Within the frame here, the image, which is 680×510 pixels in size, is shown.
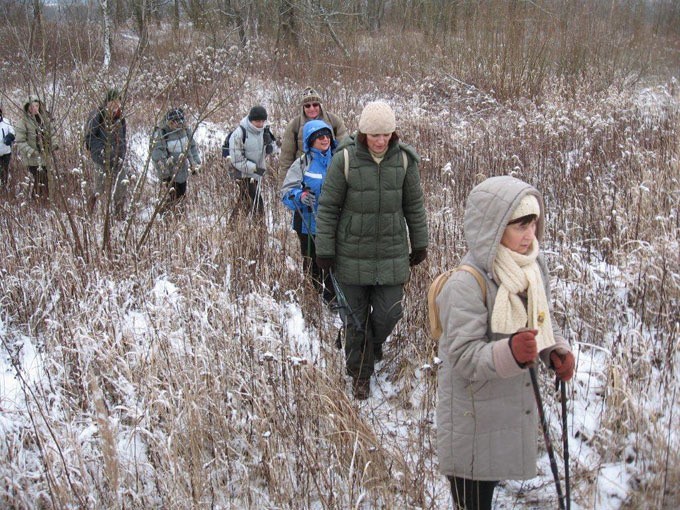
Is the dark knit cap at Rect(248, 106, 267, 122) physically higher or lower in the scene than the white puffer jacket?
higher

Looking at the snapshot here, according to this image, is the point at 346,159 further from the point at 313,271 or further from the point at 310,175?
the point at 313,271

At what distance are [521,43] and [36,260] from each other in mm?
8736

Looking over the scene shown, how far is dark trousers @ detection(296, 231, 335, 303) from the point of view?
4195 millimetres

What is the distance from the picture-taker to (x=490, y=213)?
1878 mm

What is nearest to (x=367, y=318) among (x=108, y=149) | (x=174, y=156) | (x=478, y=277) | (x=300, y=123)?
(x=478, y=277)

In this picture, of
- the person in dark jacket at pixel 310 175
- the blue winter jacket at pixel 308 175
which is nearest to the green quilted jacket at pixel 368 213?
the person in dark jacket at pixel 310 175

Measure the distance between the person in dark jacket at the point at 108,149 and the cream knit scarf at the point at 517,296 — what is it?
319 cm

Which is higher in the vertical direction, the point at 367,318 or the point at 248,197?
the point at 248,197

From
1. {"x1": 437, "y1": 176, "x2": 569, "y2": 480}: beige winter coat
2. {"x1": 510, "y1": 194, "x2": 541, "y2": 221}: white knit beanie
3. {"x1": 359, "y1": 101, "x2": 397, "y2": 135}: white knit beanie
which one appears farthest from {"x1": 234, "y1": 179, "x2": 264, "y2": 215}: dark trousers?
{"x1": 510, "y1": 194, "x2": 541, "y2": 221}: white knit beanie

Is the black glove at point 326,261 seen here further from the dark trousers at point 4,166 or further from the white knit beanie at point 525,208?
the dark trousers at point 4,166

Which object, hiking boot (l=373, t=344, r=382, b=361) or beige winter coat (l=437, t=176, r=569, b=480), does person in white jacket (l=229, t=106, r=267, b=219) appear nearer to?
hiking boot (l=373, t=344, r=382, b=361)

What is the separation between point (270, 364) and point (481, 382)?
1.39 m

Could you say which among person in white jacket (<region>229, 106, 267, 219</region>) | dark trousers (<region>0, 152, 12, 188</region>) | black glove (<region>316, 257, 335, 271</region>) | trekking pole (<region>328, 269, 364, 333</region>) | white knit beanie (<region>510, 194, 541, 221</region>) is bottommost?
trekking pole (<region>328, 269, 364, 333</region>)

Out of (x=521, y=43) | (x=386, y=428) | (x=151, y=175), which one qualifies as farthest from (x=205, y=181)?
(x=521, y=43)
